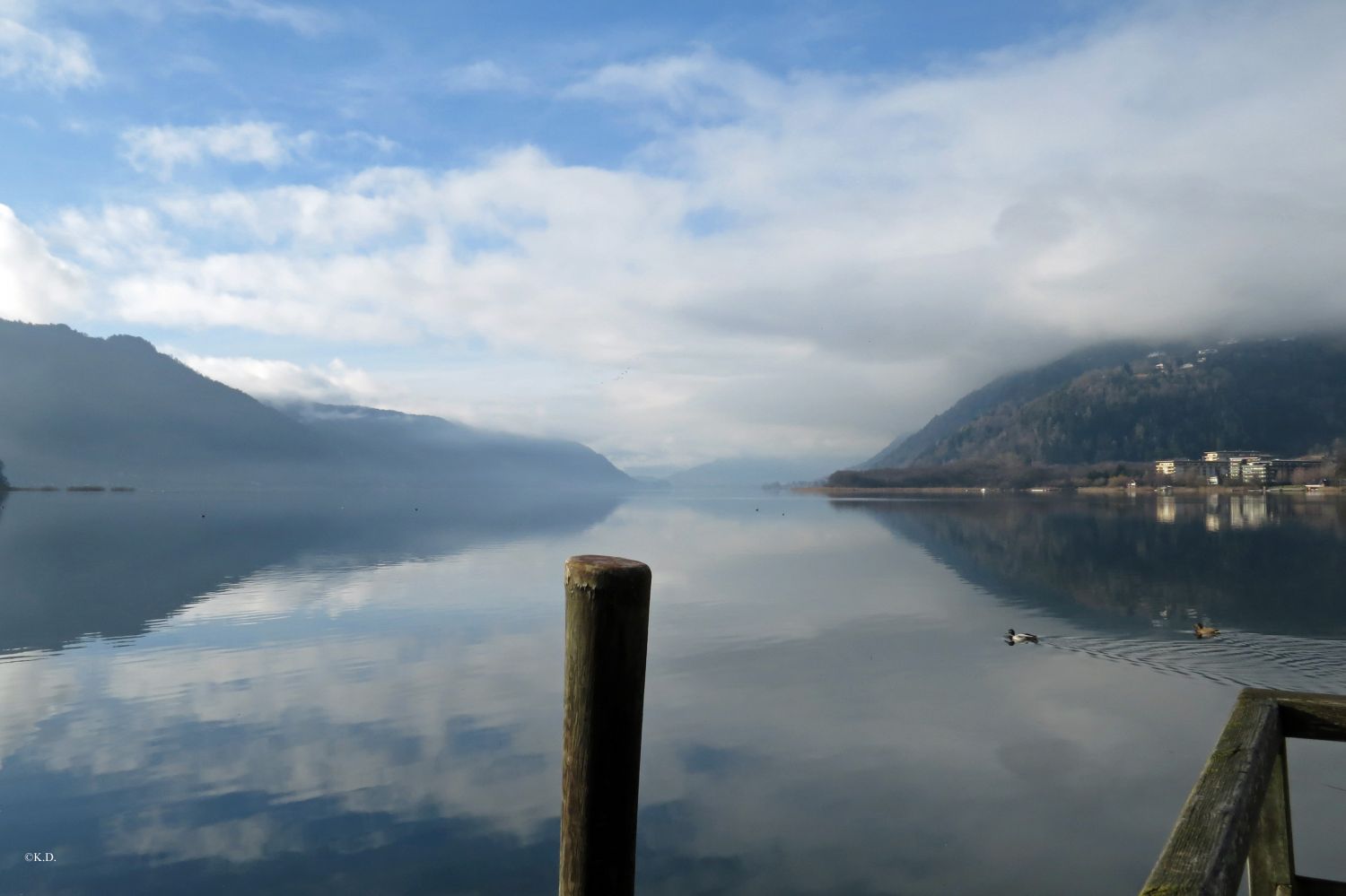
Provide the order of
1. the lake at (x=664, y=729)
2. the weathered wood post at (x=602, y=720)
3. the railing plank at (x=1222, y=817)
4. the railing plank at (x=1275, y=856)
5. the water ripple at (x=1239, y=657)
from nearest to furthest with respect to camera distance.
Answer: the railing plank at (x=1222, y=817) < the weathered wood post at (x=602, y=720) < the railing plank at (x=1275, y=856) < the lake at (x=664, y=729) < the water ripple at (x=1239, y=657)

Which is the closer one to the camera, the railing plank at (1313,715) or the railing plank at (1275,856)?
the railing plank at (1313,715)

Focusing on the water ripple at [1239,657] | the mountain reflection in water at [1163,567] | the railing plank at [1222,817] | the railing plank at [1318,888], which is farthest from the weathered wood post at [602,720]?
the mountain reflection in water at [1163,567]

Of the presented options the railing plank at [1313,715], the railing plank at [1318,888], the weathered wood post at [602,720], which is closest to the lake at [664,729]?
the railing plank at [1318,888]

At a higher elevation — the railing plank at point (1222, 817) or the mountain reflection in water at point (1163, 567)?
the railing plank at point (1222, 817)

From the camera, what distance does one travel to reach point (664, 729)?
71.8 feet

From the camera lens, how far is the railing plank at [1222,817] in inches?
135

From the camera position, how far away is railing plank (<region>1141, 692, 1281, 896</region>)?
343cm

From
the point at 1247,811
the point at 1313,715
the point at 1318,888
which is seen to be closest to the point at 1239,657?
the point at 1318,888

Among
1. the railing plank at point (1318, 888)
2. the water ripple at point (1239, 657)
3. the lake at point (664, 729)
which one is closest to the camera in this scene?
the railing plank at point (1318, 888)

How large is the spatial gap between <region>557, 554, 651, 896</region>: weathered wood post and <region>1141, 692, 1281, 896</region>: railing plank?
8.15ft

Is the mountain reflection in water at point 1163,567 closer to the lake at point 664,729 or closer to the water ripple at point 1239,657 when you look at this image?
the lake at point 664,729

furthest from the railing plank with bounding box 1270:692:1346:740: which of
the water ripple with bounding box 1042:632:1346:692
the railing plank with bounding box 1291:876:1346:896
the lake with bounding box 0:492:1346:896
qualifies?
the water ripple with bounding box 1042:632:1346:692

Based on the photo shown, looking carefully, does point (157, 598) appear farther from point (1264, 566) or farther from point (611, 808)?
point (1264, 566)

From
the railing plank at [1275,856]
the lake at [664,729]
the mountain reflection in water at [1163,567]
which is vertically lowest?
the mountain reflection in water at [1163,567]
